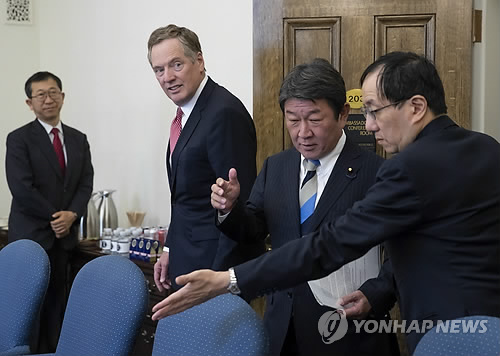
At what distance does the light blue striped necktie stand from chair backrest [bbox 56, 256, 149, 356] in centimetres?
58

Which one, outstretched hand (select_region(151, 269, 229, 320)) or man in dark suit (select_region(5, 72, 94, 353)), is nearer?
outstretched hand (select_region(151, 269, 229, 320))

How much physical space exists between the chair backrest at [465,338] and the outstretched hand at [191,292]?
528 millimetres

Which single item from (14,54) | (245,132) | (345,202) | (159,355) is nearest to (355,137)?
(245,132)

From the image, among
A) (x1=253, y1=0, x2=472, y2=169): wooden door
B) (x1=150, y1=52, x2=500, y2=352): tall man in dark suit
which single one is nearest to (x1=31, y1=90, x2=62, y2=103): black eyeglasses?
(x1=253, y1=0, x2=472, y2=169): wooden door

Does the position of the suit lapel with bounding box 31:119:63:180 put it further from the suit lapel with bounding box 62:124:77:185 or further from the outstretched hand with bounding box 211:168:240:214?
Answer: the outstretched hand with bounding box 211:168:240:214

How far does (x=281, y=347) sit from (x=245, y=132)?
90 cm

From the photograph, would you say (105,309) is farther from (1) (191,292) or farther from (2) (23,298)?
(1) (191,292)

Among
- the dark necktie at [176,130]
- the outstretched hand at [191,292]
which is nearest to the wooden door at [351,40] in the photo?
the dark necktie at [176,130]

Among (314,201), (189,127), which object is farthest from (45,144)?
(314,201)

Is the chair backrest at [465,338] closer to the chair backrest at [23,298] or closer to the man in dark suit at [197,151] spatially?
the man in dark suit at [197,151]

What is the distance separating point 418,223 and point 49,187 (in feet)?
10.9

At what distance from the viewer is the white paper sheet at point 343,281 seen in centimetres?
225

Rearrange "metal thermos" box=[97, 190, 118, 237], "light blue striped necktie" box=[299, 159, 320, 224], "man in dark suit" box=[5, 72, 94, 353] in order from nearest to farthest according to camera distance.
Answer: "light blue striped necktie" box=[299, 159, 320, 224] → "man in dark suit" box=[5, 72, 94, 353] → "metal thermos" box=[97, 190, 118, 237]

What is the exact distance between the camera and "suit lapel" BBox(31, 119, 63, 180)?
4672mm
